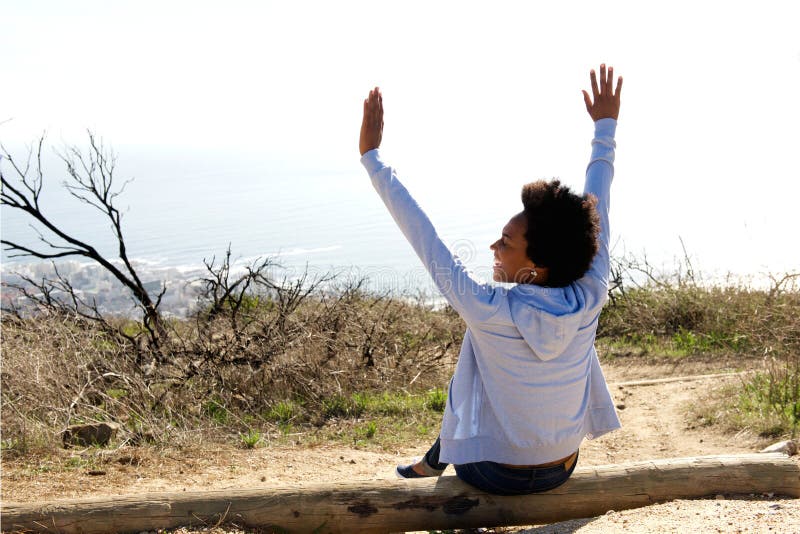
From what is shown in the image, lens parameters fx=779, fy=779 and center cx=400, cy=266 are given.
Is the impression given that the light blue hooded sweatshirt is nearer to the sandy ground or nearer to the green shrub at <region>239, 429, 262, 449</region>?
the sandy ground

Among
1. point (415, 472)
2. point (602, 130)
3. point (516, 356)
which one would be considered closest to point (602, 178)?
point (602, 130)

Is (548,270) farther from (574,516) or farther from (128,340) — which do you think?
(128,340)

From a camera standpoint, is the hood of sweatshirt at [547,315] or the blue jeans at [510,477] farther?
the blue jeans at [510,477]

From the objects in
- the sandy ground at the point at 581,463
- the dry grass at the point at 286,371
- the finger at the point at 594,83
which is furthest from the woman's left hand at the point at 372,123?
the dry grass at the point at 286,371

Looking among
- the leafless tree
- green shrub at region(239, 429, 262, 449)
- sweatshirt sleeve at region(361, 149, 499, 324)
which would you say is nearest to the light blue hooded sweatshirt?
sweatshirt sleeve at region(361, 149, 499, 324)

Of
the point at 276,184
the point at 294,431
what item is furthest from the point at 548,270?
the point at 276,184

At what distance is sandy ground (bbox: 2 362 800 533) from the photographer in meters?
3.60

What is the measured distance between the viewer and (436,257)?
292 centimetres

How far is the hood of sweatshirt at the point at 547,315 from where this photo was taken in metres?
3.04

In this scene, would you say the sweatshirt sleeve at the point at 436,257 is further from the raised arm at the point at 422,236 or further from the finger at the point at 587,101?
the finger at the point at 587,101

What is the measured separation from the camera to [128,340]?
7.76 m

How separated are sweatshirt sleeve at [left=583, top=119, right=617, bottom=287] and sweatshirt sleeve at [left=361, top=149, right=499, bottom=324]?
572mm

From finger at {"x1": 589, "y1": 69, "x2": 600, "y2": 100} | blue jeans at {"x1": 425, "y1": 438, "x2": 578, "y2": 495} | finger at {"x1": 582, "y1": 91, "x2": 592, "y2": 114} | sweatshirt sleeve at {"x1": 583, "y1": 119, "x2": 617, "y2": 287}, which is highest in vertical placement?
finger at {"x1": 589, "y1": 69, "x2": 600, "y2": 100}

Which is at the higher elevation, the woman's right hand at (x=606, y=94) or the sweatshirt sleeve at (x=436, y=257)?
the woman's right hand at (x=606, y=94)
